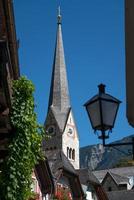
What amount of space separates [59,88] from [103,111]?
101 metres

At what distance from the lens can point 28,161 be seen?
19125mm

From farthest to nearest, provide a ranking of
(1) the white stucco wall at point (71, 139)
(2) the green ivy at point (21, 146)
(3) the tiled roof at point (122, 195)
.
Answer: (1) the white stucco wall at point (71, 139) < (3) the tiled roof at point (122, 195) < (2) the green ivy at point (21, 146)

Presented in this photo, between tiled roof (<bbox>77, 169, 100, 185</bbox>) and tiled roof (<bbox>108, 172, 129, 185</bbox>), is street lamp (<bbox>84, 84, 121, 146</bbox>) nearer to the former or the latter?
tiled roof (<bbox>77, 169, 100, 185</bbox>)

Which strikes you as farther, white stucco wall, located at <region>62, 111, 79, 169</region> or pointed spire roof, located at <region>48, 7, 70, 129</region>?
white stucco wall, located at <region>62, 111, 79, 169</region>

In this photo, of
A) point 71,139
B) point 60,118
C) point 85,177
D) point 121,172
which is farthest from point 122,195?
point 71,139

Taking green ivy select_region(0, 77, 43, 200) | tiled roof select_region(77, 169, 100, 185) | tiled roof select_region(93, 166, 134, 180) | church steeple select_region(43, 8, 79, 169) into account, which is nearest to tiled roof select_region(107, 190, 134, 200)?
tiled roof select_region(77, 169, 100, 185)

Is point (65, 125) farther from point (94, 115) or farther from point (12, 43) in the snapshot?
point (94, 115)

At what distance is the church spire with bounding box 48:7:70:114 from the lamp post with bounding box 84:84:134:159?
323 feet

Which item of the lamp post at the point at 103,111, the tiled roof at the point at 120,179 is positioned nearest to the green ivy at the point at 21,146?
the lamp post at the point at 103,111

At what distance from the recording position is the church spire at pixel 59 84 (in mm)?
105500

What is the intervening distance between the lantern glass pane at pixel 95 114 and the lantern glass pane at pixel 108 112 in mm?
58

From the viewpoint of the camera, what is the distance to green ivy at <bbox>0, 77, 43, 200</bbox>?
18.5m

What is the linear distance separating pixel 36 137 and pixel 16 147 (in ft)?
3.83

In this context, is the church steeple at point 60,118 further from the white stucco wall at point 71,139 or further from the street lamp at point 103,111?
the street lamp at point 103,111
